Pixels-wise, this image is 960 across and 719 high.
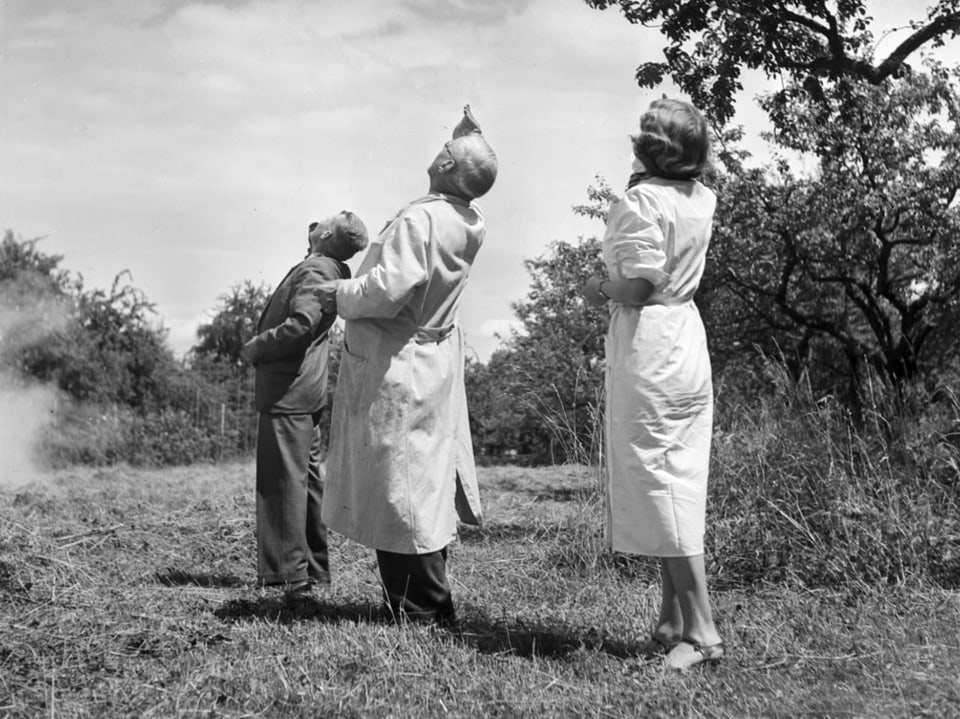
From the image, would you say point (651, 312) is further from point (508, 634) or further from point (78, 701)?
point (78, 701)

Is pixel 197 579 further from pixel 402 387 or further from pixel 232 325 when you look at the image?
pixel 232 325

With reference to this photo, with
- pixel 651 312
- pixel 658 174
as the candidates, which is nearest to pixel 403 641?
pixel 651 312

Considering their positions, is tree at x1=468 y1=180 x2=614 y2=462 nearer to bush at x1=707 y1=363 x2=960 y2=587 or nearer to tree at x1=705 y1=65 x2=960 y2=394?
tree at x1=705 y1=65 x2=960 y2=394

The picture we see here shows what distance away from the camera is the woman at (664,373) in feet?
11.7

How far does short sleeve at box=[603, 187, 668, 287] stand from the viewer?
11.7ft

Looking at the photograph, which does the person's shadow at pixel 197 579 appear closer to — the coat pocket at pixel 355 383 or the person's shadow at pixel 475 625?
the person's shadow at pixel 475 625

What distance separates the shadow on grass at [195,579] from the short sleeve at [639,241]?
293cm

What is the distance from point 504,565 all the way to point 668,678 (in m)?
2.57

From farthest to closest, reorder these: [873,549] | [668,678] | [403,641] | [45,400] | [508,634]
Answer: [45,400]
[873,549]
[508,634]
[403,641]
[668,678]

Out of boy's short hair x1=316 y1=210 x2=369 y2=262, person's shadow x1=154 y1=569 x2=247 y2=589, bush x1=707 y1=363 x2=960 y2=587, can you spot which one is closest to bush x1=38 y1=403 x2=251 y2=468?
person's shadow x1=154 y1=569 x2=247 y2=589

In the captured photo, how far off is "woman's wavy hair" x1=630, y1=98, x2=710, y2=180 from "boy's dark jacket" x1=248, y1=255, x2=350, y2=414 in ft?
6.24

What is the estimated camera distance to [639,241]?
142 inches

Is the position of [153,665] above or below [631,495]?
below

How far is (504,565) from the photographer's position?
5.97m
